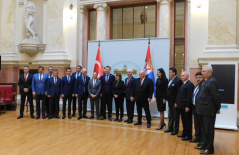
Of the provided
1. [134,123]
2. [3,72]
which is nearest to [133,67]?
[134,123]

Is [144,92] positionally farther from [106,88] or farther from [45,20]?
[45,20]

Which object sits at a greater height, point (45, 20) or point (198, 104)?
point (45, 20)

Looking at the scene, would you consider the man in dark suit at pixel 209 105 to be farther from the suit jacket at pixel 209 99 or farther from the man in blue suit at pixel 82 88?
the man in blue suit at pixel 82 88

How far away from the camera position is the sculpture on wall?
8656 mm

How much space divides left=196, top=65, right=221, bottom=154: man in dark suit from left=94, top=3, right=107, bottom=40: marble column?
531cm

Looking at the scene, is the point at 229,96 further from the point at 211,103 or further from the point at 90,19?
the point at 90,19

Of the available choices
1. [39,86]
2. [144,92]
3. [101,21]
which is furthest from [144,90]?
[101,21]

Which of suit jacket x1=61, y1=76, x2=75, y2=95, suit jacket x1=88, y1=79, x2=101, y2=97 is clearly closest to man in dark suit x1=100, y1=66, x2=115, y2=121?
suit jacket x1=88, y1=79, x2=101, y2=97

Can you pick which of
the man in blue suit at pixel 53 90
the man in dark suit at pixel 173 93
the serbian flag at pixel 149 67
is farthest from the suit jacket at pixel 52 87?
the man in dark suit at pixel 173 93

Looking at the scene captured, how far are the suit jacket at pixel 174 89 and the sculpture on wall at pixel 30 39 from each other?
232 inches

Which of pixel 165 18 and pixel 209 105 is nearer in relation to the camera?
pixel 209 105

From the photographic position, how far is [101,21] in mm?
8336

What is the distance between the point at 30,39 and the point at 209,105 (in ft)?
24.9

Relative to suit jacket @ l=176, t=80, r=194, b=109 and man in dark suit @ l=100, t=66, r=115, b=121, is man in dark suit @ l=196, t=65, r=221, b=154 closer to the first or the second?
suit jacket @ l=176, t=80, r=194, b=109
